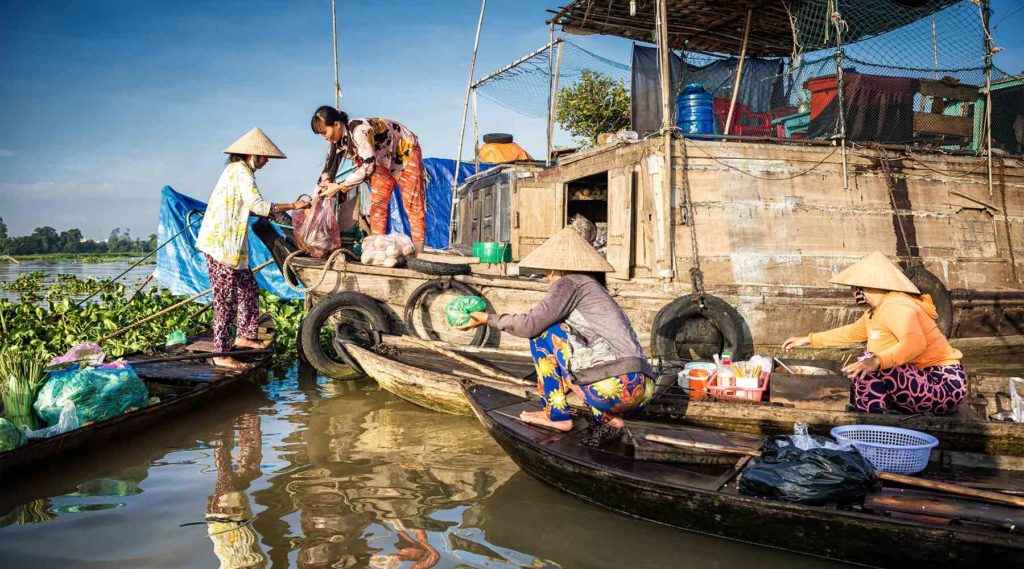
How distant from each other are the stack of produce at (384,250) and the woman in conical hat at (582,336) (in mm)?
3007

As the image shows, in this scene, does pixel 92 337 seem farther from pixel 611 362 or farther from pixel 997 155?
pixel 997 155

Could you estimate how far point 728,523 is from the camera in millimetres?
3131

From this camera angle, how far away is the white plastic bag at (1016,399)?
4.40 metres

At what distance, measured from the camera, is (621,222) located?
24.5 feet

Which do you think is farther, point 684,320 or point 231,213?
point 684,320

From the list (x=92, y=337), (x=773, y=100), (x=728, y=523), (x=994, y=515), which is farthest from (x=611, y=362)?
(x=773, y=100)

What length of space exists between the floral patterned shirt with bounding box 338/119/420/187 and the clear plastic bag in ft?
1.36

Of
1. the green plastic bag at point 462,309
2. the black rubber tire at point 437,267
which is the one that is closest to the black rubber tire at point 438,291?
the black rubber tire at point 437,267

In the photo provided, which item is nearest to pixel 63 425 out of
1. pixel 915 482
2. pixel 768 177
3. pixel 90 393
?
pixel 90 393

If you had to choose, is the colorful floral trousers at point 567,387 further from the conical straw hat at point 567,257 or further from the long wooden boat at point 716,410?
the long wooden boat at point 716,410

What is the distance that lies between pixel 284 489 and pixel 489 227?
795 cm

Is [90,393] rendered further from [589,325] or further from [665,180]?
[665,180]

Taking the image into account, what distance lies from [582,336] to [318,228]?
3913mm

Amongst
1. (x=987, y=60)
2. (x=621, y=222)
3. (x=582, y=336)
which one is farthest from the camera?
(x=987, y=60)
